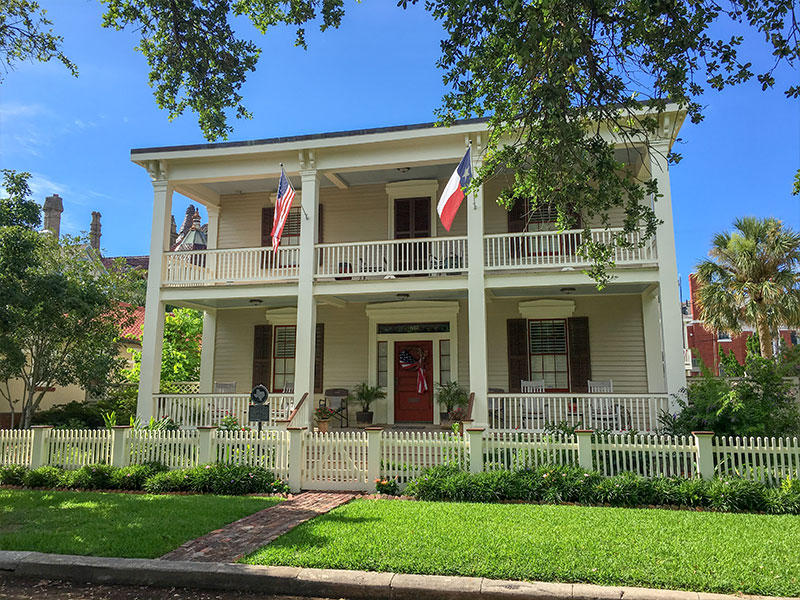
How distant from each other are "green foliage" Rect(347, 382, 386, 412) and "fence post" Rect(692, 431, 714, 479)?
8.00 meters

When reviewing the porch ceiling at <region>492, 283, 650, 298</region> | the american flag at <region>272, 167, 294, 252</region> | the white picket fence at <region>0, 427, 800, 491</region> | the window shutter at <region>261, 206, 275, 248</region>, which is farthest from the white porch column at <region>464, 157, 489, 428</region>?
the window shutter at <region>261, 206, 275, 248</region>

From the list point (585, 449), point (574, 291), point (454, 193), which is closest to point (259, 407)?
point (454, 193)

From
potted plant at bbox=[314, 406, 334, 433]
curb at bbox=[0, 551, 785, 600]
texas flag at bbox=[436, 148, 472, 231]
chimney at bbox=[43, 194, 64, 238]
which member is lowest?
curb at bbox=[0, 551, 785, 600]

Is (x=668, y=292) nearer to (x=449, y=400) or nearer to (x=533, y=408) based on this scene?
(x=533, y=408)

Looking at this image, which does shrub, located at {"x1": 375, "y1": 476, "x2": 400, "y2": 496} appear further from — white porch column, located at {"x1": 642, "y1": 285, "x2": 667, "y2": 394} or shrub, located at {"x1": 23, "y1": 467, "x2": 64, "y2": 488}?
white porch column, located at {"x1": 642, "y1": 285, "x2": 667, "y2": 394}

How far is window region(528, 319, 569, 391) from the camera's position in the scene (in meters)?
14.7

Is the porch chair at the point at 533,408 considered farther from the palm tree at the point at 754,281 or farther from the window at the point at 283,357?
the palm tree at the point at 754,281

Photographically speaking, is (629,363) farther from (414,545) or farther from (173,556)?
(173,556)

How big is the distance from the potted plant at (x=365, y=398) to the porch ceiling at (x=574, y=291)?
13.1 feet

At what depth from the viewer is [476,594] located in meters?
4.98

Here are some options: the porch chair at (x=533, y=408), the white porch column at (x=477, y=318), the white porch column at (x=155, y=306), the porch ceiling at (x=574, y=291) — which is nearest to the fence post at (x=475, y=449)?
the white porch column at (x=477, y=318)

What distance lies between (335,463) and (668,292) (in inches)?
287

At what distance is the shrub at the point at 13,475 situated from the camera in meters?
10.8

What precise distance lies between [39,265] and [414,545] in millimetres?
11288
